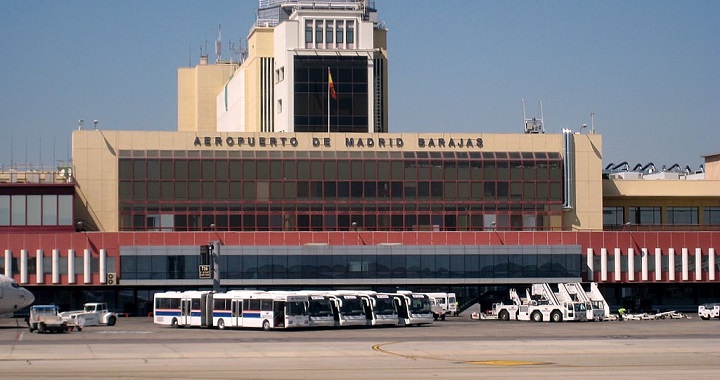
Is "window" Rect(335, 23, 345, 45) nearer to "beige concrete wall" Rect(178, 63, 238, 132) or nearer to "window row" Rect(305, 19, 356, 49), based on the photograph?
"window row" Rect(305, 19, 356, 49)

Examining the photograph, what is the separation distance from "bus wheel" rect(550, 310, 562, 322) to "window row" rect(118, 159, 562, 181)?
28.7 metres

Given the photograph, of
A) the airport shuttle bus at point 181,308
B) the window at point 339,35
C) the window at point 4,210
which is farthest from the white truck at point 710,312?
the window at point 4,210

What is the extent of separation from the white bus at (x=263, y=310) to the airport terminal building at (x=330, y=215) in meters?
28.9

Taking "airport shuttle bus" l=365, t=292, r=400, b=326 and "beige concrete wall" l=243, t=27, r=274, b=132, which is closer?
"airport shuttle bus" l=365, t=292, r=400, b=326

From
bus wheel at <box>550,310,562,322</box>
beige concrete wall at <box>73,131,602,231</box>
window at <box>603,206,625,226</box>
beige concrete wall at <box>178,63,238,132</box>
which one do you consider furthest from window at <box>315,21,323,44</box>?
bus wheel at <box>550,310,562,322</box>

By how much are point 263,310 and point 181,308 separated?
34.0 ft

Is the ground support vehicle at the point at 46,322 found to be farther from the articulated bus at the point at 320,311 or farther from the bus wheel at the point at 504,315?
the bus wheel at the point at 504,315

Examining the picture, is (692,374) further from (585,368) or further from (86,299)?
(86,299)

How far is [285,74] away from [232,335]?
6341cm

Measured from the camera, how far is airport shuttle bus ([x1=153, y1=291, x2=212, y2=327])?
10269 centimetres

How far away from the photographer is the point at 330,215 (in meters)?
137

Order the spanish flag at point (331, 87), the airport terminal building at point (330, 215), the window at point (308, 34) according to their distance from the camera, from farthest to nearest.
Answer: the window at point (308, 34) → the spanish flag at point (331, 87) → the airport terminal building at point (330, 215)

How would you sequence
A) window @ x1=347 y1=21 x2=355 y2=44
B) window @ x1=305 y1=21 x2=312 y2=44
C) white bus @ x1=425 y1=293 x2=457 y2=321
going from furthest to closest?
window @ x1=347 y1=21 x2=355 y2=44 < window @ x1=305 y1=21 x2=312 y2=44 < white bus @ x1=425 y1=293 x2=457 y2=321

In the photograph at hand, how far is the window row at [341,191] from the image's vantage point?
135 m
